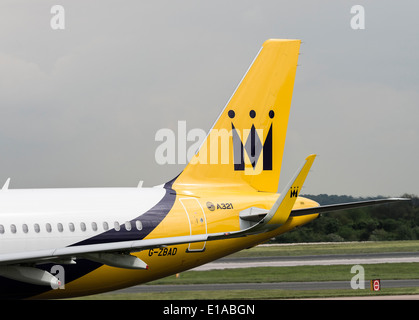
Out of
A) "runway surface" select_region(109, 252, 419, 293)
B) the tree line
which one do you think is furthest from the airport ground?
the tree line

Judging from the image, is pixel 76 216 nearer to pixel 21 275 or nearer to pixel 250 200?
→ pixel 21 275

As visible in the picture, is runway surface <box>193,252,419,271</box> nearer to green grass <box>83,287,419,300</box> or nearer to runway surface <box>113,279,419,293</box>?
runway surface <box>113,279,419,293</box>

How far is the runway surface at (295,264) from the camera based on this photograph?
37.2 m

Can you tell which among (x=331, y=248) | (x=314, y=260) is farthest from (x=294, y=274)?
(x=331, y=248)

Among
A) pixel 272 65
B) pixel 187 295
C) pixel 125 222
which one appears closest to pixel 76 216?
pixel 125 222

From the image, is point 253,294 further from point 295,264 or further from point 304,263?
point 304,263

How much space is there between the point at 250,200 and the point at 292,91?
5196 millimetres

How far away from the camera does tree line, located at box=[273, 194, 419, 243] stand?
67562 mm

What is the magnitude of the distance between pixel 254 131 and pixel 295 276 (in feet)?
53.7

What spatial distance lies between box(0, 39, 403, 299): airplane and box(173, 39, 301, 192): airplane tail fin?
4cm

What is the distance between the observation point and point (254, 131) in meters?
28.4

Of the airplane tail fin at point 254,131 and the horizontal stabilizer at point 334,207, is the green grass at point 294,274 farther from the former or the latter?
the horizontal stabilizer at point 334,207

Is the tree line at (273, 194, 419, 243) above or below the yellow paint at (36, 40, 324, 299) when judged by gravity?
below

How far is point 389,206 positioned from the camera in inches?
2628
